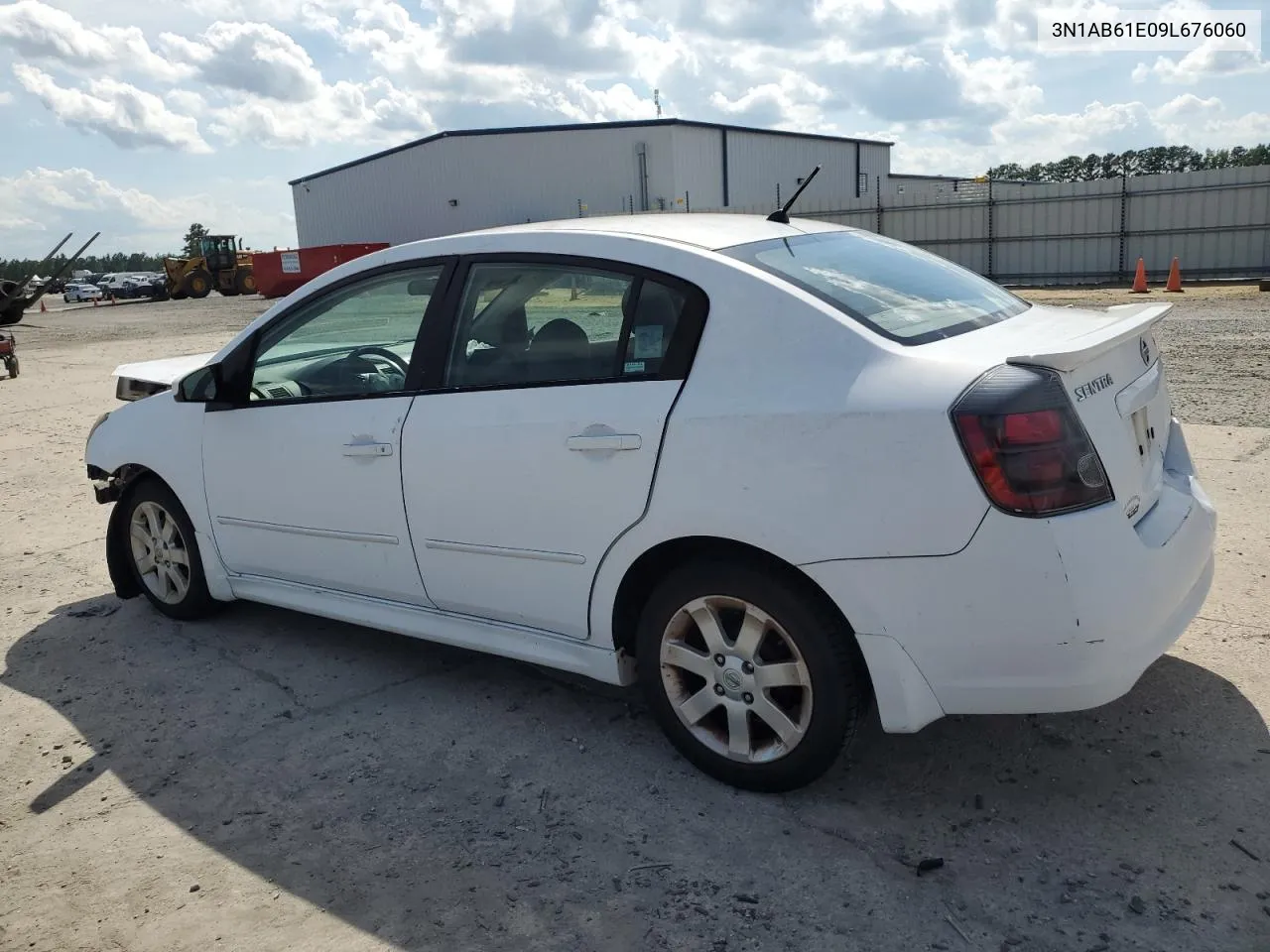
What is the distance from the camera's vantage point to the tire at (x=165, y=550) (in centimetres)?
471

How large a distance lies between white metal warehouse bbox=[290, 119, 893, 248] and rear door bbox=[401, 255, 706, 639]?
35.7 meters

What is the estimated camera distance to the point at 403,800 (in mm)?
3254

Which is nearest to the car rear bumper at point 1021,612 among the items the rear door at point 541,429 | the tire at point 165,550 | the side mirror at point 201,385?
the rear door at point 541,429

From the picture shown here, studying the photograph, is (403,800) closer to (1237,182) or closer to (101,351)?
(101,351)

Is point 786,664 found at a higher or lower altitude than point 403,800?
higher

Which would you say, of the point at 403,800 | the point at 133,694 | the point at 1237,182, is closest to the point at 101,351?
the point at 133,694

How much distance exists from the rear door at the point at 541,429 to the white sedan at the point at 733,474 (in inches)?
0.4

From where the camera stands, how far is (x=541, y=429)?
3.30 meters

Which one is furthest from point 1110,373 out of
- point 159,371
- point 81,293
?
point 81,293

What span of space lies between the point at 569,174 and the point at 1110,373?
137 feet

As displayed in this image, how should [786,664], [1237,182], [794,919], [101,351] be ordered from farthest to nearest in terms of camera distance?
[1237,182] < [101,351] < [786,664] < [794,919]

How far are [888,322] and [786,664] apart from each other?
1015mm

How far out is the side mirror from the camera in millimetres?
A: 4348

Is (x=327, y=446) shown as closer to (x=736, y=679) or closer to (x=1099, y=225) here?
(x=736, y=679)
